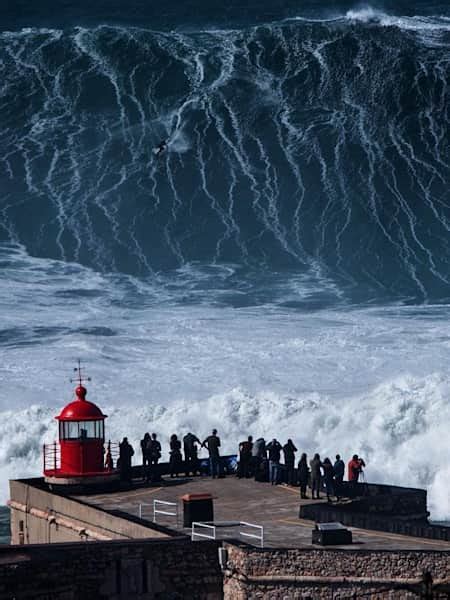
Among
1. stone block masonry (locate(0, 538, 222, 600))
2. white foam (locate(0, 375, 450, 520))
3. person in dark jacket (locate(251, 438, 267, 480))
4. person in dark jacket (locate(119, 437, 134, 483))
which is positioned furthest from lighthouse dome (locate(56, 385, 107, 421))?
white foam (locate(0, 375, 450, 520))

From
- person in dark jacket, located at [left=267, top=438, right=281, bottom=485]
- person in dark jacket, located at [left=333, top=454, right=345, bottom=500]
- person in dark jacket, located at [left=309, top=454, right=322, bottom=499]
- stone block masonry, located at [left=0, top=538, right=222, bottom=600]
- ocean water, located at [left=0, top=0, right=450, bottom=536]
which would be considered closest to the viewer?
stone block masonry, located at [left=0, top=538, right=222, bottom=600]

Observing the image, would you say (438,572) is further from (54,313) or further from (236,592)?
(54,313)

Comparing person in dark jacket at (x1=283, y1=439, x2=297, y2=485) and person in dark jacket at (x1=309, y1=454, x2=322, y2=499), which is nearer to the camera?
person in dark jacket at (x1=309, y1=454, x2=322, y2=499)

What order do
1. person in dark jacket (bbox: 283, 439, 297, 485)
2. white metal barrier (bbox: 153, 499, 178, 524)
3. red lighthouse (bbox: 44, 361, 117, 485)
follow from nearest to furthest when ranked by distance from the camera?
white metal barrier (bbox: 153, 499, 178, 524) → red lighthouse (bbox: 44, 361, 117, 485) → person in dark jacket (bbox: 283, 439, 297, 485)

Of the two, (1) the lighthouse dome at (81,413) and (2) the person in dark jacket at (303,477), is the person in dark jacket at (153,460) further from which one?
(2) the person in dark jacket at (303,477)

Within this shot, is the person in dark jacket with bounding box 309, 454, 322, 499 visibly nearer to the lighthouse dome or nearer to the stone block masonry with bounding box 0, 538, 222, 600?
the lighthouse dome

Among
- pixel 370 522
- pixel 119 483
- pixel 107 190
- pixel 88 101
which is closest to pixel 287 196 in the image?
pixel 107 190

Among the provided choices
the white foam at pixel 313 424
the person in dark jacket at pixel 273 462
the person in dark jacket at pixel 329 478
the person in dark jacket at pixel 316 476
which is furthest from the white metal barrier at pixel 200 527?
the white foam at pixel 313 424
